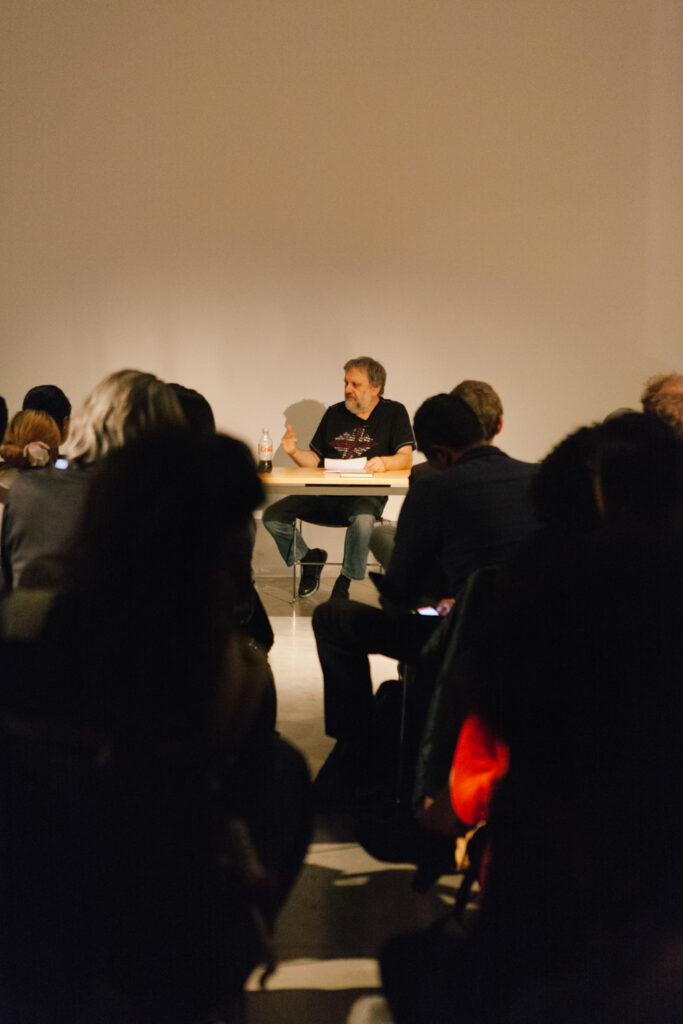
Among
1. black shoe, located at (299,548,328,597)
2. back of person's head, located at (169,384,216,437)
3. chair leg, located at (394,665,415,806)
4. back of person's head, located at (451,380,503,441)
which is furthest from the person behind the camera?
black shoe, located at (299,548,328,597)

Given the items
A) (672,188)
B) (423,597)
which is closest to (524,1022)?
(423,597)

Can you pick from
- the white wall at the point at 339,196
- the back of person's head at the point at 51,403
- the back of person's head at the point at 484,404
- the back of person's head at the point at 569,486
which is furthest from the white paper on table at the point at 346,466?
the back of person's head at the point at 569,486

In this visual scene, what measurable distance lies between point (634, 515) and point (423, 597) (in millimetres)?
1114

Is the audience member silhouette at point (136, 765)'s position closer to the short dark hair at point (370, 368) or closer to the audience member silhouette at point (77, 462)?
the audience member silhouette at point (77, 462)

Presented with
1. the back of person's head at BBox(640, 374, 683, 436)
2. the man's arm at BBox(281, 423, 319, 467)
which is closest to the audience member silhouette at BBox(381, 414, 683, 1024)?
the back of person's head at BBox(640, 374, 683, 436)

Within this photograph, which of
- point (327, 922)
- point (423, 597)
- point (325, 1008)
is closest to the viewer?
point (325, 1008)

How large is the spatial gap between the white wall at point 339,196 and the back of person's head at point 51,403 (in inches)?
55.0

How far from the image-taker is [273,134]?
4742 millimetres

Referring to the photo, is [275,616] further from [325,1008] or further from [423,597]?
[325,1008]

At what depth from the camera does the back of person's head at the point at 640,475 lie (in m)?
1.32

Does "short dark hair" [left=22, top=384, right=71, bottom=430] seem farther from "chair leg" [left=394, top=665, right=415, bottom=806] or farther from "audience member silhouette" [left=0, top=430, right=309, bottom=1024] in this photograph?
"audience member silhouette" [left=0, top=430, right=309, bottom=1024]

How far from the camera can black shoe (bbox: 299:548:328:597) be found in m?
4.45

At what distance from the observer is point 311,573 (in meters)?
4.54

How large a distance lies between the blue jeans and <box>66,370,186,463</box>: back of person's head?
7.52 feet
